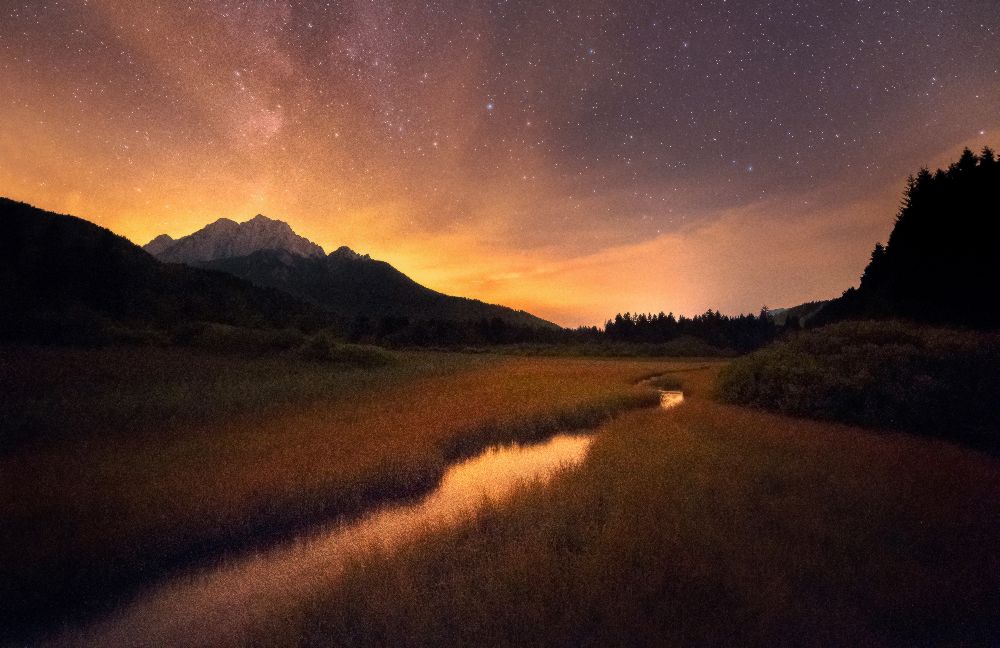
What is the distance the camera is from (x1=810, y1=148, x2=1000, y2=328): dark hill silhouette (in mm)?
23766

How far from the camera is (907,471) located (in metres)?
9.75

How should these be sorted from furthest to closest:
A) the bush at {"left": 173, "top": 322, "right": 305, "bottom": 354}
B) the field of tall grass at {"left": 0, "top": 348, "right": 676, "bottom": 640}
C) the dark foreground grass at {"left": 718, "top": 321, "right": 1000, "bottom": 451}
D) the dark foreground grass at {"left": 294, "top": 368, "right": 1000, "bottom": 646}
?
the bush at {"left": 173, "top": 322, "right": 305, "bottom": 354}
the dark foreground grass at {"left": 718, "top": 321, "right": 1000, "bottom": 451}
the field of tall grass at {"left": 0, "top": 348, "right": 676, "bottom": 640}
the dark foreground grass at {"left": 294, "top": 368, "right": 1000, "bottom": 646}

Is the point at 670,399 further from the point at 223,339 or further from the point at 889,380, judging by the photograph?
the point at 223,339

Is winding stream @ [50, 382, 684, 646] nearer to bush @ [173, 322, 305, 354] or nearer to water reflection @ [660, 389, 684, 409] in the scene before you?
water reflection @ [660, 389, 684, 409]

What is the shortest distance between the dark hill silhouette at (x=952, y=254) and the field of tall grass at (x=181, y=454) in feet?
66.0

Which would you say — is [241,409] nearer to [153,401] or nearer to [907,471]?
[153,401]

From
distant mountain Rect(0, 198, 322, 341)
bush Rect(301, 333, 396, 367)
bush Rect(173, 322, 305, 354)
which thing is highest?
distant mountain Rect(0, 198, 322, 341)

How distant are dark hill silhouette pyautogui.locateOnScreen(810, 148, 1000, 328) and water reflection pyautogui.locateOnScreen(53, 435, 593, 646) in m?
31.5

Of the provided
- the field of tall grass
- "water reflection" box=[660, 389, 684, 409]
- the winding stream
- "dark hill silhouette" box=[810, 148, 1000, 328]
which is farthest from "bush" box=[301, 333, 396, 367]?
"dark hill silhouette" box=[810, 148, 1000, 328]

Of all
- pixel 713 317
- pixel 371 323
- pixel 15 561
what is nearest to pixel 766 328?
pixel 713 317

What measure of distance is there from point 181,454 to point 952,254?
41868 mm

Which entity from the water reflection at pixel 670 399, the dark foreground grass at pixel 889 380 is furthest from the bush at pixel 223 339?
the dark foreground grass at pixel 889 380

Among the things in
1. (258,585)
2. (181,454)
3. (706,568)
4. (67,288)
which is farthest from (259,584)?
(67,288)

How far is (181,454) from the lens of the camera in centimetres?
1166
